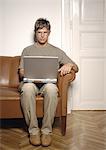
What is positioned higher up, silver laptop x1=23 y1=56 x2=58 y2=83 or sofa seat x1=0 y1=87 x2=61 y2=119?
silver laptop x1=23 y1=56 x2=58 y2=83

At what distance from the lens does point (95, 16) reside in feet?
11.3

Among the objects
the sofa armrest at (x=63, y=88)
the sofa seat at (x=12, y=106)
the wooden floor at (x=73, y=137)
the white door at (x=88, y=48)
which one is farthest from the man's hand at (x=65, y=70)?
the white door at (x=88, y=48)

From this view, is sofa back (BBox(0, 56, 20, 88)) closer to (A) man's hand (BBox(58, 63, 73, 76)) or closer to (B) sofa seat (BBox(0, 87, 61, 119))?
(B) sofa seat (BBox(0, 87, 61, 119))

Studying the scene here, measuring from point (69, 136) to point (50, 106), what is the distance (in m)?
0.40

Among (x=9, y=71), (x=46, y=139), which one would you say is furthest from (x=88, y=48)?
(x=46, y=139)

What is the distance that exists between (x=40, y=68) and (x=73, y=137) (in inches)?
28.9

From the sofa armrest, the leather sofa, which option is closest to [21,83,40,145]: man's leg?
the leather sofa

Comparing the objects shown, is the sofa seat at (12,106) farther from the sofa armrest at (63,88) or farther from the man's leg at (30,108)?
the sofa armrest at (63,88)

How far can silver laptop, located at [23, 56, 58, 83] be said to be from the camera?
2.35m

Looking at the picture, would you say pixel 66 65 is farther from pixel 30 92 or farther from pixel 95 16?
pixel 95 16

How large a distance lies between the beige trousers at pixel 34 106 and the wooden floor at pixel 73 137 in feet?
0.48

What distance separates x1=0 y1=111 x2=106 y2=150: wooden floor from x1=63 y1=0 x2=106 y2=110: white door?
17.8 inches

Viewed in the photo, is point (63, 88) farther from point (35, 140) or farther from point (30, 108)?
point (35, 140)

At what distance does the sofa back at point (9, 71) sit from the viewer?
3.06 meters
